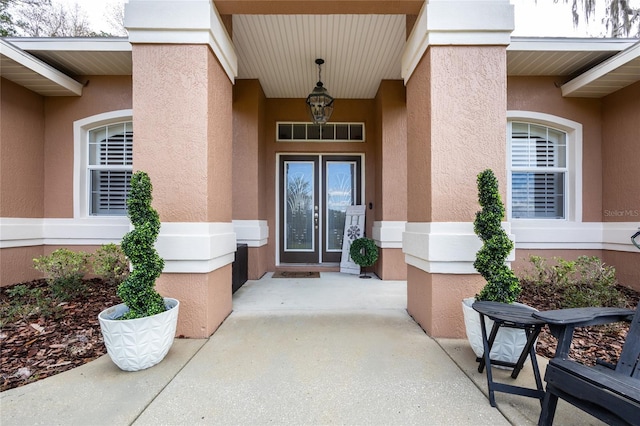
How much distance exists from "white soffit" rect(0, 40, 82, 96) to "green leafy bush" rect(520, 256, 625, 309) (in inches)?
264

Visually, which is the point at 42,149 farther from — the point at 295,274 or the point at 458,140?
the point at 458,140

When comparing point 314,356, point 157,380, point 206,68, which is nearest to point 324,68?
point 206,68

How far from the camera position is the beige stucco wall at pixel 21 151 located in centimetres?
394

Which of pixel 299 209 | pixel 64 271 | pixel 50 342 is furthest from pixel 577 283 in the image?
pixel 64 271

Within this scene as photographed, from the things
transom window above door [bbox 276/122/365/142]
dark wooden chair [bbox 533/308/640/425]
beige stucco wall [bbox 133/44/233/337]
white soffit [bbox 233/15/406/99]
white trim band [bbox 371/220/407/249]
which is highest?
white soffit [bbox 233/15/406/99]

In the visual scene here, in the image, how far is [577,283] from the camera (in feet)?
12.8

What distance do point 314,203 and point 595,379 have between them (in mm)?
4853

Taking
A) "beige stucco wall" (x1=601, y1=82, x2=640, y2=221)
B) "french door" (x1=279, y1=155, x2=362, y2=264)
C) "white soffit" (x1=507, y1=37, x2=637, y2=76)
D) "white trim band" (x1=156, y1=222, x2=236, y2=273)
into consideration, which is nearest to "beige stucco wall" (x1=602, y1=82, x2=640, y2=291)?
"beige stucco wall" (x1=601, y1=82, x2=640, y2=221)

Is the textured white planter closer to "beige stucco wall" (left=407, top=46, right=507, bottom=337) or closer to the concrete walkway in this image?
the concrete walkway

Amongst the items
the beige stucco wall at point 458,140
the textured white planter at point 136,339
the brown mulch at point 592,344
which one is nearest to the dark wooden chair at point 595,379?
the brown mulch at point 592,344

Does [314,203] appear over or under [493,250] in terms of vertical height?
over

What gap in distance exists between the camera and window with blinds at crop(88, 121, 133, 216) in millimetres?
4660

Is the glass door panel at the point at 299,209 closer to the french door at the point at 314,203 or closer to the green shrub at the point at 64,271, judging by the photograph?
the french door at the point at 314,203

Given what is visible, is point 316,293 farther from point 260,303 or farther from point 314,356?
point 314,356
